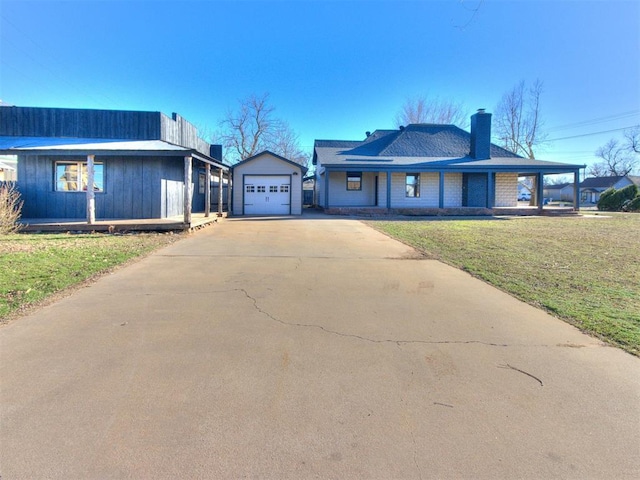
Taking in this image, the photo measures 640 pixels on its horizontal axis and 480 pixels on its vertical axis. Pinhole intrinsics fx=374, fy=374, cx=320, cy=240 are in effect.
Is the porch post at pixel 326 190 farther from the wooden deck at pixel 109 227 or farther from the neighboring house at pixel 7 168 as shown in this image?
the neighboring house at pixel 7 168

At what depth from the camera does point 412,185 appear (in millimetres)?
23891

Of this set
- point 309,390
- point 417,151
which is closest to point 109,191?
point 309,390

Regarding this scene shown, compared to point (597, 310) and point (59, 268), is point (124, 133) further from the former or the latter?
point (597, 310)

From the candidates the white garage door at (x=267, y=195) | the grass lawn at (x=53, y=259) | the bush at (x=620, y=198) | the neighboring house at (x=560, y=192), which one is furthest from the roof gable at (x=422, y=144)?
the neighboring house at (x=560, y=192)

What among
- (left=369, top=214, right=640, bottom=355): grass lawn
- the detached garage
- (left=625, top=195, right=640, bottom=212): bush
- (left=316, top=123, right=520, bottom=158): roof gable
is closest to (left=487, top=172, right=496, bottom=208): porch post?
(left=316, top=123, right=520, bottom=158): roof gable

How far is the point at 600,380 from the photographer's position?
3020 millimetres

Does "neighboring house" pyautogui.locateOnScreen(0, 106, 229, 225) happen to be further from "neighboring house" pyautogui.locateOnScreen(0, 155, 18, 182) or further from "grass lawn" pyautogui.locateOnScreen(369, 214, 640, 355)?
"neighboring house" pyautogui.locateOnScreen(0, 155, 18, 182)

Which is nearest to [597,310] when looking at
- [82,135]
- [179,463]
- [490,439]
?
[490,439]

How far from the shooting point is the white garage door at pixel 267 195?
72.2 ft

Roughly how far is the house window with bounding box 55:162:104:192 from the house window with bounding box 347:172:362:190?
14.3 metres

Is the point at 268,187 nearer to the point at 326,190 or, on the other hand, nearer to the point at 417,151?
the point at 326,190

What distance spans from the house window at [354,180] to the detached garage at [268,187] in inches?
141

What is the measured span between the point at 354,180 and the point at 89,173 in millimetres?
15734

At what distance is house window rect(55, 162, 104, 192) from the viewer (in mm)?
14305
